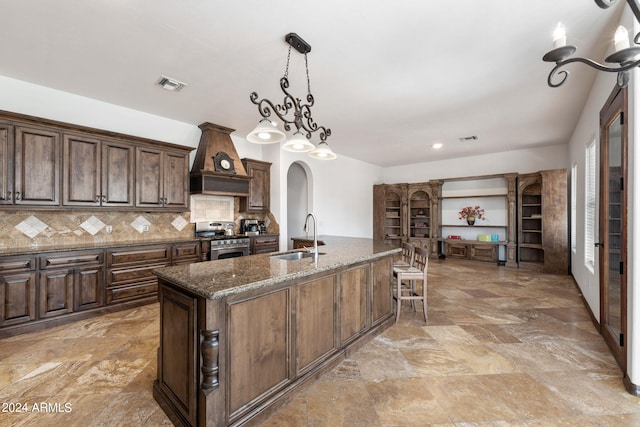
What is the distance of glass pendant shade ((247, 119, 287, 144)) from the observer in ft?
7.84

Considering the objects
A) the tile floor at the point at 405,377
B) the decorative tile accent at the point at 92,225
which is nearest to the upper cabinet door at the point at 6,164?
the decorative tile accent at the point at 92,225

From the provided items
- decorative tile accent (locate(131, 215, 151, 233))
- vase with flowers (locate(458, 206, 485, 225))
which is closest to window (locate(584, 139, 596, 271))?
vase with flowers (locate(458, 206, 485, 225))

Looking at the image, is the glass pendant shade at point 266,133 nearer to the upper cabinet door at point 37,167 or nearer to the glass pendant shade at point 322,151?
the glass pendant shade at point 322,151

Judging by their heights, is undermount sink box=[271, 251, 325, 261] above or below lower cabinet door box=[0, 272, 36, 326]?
above

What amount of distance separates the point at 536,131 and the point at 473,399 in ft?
17.3

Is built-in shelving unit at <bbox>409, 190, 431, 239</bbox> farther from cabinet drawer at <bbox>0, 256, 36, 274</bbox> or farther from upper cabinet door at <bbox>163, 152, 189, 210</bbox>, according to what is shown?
cabinet drawer at <bbox>0, 256, 36, 274</bbox>

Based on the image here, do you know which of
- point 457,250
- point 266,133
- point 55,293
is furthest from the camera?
point 457,250

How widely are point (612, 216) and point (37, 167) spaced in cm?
599

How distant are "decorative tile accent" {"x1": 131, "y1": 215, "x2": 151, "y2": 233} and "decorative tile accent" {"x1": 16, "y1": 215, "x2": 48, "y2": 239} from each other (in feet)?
3.20

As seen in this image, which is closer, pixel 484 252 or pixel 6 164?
pixel 6 164

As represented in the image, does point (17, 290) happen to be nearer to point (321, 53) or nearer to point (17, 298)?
point (17, 298)

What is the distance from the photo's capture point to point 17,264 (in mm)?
2941

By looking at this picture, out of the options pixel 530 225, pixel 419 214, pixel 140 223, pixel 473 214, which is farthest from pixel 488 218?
pixel 140 223

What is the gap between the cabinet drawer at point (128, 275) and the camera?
3.56 m
